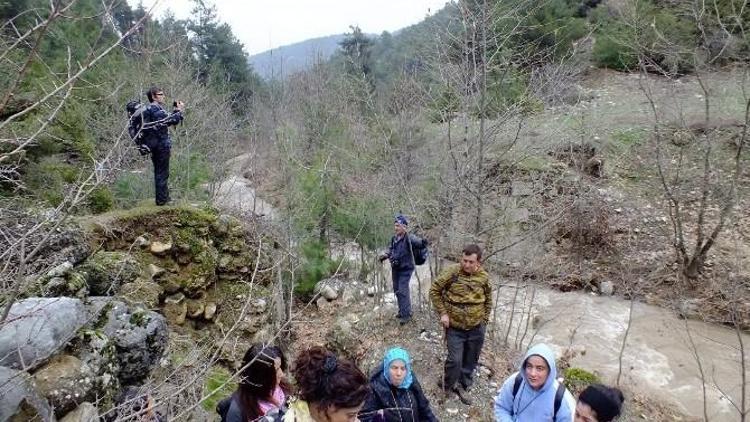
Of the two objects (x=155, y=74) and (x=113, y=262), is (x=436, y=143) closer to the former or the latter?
(x=113, y=262)

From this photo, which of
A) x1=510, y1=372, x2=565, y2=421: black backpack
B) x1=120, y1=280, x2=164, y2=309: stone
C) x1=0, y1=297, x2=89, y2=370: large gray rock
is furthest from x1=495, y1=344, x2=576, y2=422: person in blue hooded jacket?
x1=120, y1=280, x2=164, y2=309: stone

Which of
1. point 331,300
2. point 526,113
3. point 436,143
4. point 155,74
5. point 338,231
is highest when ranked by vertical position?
point 155,74

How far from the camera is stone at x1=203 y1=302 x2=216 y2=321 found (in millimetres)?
6927

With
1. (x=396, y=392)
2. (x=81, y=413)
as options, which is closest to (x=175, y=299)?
(x=81, y=413)

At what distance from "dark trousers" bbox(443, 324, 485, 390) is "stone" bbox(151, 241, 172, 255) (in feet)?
13.6

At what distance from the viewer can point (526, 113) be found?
6.66 metres

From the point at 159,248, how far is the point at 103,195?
2.30m

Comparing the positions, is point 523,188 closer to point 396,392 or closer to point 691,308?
point 691,308

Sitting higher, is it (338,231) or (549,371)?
(549,371)

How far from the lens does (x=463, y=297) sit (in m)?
4.32

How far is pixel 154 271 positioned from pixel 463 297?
171 inches

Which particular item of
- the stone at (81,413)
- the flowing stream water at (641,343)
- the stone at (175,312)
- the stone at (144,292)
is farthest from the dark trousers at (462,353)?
the stone at (175,312)

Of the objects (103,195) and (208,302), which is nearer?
(208,302)

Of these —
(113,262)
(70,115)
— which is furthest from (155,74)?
(113,262)
